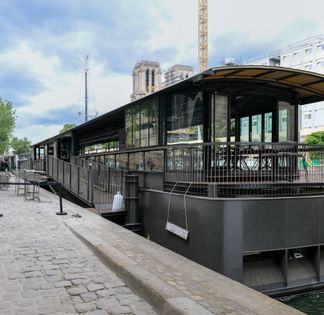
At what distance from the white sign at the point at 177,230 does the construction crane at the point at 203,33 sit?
256 ft

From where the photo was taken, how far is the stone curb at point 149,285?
3557 mm

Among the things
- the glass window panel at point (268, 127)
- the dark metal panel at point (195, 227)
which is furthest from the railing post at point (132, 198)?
the glass window panel at point (268, 127)

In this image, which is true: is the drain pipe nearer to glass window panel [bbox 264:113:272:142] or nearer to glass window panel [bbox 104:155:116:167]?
glass window panel [bbox 104:155:116:167]

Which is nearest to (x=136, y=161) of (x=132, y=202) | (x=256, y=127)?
(x=132, y=202)

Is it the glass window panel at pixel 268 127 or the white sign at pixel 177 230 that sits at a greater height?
the glass window panel at pixel 268 127

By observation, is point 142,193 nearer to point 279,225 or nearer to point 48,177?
point 279,225

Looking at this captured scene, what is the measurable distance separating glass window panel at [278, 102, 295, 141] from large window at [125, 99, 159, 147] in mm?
3523

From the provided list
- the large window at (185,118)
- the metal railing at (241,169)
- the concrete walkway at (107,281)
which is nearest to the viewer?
the concrete walkway at (107,281)

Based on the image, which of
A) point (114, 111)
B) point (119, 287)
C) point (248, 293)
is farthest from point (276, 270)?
point (114, 111)

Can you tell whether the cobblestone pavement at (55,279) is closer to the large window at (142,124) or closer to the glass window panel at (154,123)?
the glass window panel at (154,123)

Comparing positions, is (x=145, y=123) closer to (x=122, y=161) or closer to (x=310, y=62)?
(x=122, y=161)

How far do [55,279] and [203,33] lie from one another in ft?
283

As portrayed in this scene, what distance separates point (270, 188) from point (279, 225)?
1.06 meters

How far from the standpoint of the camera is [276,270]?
276 inches
